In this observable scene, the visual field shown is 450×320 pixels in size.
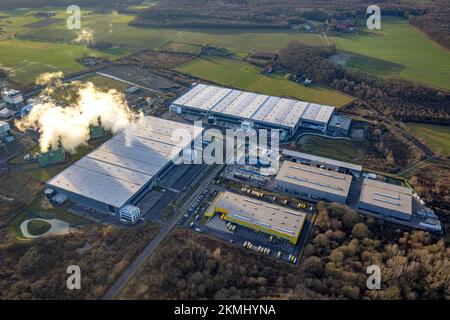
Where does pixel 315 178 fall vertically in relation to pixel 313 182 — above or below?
above

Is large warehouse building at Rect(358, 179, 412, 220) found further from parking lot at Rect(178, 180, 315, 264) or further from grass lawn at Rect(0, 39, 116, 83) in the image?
grass lawn at Rect(0, 39, 116, 83)

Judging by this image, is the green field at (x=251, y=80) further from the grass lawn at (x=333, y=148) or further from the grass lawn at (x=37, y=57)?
the grass lawn at (x=37, y=57)

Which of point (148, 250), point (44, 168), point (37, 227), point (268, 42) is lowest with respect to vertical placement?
point (148, 250)

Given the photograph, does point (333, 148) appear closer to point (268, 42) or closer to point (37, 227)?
point (37, 227)

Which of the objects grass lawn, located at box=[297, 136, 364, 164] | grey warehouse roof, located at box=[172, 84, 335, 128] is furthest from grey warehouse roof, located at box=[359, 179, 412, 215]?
grey warehouse roof, located at box=[172, 84, 335, 128]

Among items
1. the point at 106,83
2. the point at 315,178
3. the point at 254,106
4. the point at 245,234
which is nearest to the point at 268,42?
the point at 254,106

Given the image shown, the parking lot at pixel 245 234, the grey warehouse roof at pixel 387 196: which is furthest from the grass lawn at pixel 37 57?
the grey warehouse roof at pixel 387 196
